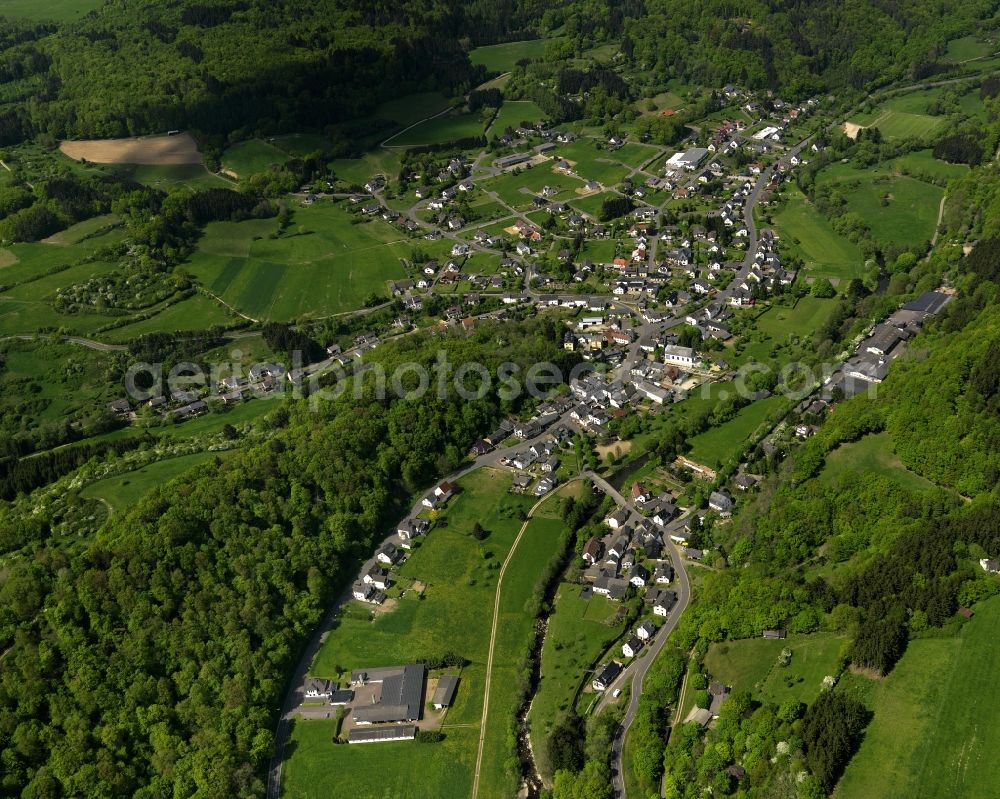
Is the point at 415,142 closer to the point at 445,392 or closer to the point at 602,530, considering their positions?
the point at 445,392

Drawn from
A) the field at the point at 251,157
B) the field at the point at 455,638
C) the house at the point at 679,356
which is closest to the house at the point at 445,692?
the field at the point at 455,638

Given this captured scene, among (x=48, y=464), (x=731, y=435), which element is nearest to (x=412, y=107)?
(x=48, y=464)

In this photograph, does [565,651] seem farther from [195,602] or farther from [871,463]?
[871,463]

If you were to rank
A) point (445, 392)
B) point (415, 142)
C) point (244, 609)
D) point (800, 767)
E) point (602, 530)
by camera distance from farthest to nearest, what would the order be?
1. point (415, 142)
2. point (445, 392)
3. point (602, 530)
4. point (244, 609)
5. point (800, 767)

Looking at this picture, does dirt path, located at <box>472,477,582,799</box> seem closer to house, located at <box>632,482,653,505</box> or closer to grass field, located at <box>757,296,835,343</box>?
house, located at <box>632,482,653,505</box>

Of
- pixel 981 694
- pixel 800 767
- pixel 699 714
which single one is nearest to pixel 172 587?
pixel 699 714
